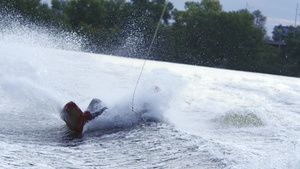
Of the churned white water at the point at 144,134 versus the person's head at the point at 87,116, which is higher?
the person's head at the point at 87,116

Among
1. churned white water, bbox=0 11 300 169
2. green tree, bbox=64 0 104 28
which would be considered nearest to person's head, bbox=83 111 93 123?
churned white water, bbox=0 11 300 169

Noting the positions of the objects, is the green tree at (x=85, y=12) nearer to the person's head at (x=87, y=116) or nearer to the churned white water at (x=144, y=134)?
the churned white water at (x=144, y=134)

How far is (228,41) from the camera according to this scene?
80750mm

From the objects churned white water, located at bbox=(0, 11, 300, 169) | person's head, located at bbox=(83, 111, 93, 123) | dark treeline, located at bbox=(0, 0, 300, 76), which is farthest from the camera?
dark treeline, located at bbox=(0, 0, 300, 76)

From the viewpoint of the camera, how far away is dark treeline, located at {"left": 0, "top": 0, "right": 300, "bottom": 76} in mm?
68188

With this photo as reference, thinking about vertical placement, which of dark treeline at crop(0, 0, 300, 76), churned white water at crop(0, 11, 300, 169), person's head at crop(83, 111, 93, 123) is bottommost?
churned white water at crop(0, 11, 300, 169)

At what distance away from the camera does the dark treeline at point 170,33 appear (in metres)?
68.2

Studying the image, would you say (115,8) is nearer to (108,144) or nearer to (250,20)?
(250,20)

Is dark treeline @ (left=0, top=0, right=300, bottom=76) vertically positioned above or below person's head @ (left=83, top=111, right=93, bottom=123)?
above

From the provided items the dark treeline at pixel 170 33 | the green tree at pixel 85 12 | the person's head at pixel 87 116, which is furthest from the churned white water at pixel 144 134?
the green tree at pixel 85 12

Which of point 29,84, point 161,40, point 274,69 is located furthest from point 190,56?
point 29,84

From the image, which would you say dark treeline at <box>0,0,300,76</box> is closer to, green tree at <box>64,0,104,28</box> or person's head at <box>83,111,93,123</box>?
green tree at <box>64,0,104,28</box>

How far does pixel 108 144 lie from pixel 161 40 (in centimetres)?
6144

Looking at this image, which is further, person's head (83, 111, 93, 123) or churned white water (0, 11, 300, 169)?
person's head (83, 111, 93, 123)
